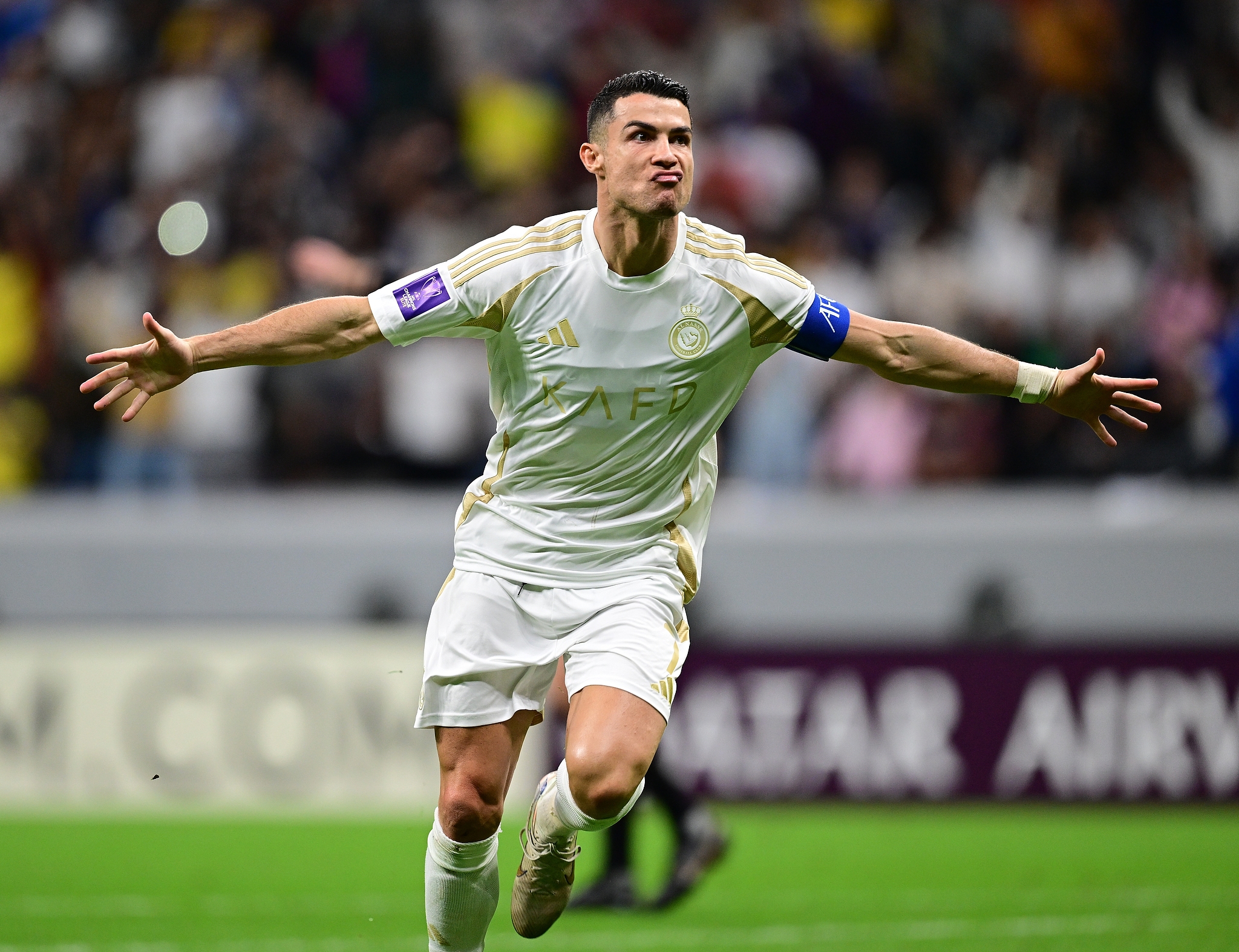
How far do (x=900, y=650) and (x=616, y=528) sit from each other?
6347mm

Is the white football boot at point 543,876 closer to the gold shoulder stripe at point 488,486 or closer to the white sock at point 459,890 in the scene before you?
the white sock at point 459,890

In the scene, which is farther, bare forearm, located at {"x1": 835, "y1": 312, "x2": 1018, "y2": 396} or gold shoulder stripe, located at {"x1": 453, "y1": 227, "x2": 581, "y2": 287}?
bare forearm, located at {"x1": 835, "y1": 312, "x2": 1018, "y2": 396}

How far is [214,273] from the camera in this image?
13398 mm

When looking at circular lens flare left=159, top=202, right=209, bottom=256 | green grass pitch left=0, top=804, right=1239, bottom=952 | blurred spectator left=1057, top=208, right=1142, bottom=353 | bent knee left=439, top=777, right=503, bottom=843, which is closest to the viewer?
bent knee left=439, top=777, right=503, bottom=843

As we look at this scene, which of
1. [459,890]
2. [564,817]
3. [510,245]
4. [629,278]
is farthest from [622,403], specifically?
[459,890]

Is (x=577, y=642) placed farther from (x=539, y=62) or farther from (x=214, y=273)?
(x=539, y=62)

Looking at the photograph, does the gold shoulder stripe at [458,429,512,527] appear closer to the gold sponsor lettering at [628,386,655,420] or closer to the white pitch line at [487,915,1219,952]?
the gold sponsor lettering at [628,386,655,420]

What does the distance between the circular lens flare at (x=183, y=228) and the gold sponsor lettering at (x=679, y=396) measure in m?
8.93

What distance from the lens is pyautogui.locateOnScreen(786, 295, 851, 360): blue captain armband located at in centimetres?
543

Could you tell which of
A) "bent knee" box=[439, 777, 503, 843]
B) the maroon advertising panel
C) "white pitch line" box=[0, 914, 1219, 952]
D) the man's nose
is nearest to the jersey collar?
the man's nose

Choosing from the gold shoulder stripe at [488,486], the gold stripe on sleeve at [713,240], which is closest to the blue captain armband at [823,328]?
the gold stripe on sleeve at [713,240]

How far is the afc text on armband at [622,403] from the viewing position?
211 inches

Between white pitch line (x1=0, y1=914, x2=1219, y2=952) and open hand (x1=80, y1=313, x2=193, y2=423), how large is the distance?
278 centimetres

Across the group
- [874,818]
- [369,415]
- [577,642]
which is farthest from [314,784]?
[577,642]
